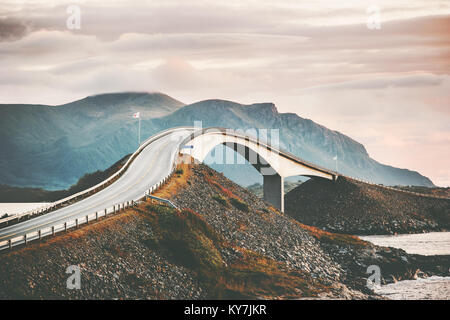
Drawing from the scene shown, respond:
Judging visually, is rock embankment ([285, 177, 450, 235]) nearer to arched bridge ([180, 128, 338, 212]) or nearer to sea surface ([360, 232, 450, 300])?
arched bridge ([180, 128, 338, 212])

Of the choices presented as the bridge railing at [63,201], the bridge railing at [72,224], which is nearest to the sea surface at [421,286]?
the bridge railing at [72,224]

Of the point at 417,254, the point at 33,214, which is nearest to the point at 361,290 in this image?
the point at 417,254

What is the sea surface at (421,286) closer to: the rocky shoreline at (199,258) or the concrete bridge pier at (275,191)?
the rocky shoreline at (199,258)

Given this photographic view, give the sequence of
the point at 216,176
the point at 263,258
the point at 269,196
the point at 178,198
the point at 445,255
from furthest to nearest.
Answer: the point at 269,196 → the point at 216,176 → the point at 445,255 → the point at 178,198 → the point at 263,258

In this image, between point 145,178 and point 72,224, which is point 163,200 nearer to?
point 145,178

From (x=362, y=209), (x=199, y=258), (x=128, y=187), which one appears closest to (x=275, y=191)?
(x=362, y=209)

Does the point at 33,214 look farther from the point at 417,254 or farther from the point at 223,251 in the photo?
the point at 417,254
